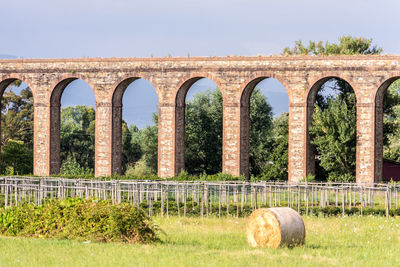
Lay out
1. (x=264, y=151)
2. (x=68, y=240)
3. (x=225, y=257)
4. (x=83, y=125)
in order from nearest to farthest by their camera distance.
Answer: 1. (x=225, y=257)
2. (x=68, y=240)
3. (x=264, y=151)
4. (x=83, y=125)

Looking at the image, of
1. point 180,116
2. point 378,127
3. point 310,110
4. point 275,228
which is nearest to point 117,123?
point 180,116

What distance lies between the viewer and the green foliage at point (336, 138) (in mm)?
40562

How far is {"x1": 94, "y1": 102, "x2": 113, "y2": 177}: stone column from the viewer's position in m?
43.6

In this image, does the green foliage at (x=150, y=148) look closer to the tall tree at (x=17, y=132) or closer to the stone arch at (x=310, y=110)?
the tall tree at (x=17, y=132)

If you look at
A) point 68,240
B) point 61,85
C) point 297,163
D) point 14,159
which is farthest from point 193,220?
point 14,159

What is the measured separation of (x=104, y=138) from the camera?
43.8 metres

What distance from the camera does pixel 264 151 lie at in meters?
51.0

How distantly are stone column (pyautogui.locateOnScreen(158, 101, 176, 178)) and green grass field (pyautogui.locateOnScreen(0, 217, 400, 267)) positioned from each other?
19994 mm

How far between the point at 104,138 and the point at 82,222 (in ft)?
80.8

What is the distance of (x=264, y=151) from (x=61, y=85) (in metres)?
15.6

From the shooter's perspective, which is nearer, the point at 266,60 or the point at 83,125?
the point at 266,60

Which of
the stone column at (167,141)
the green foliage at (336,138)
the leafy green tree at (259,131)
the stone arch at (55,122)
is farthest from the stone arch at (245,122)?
the stone arch at (55,122)

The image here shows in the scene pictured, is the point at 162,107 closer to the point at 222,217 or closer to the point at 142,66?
the point at 142,66

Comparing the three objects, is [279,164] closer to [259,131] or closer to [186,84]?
[186,84]
